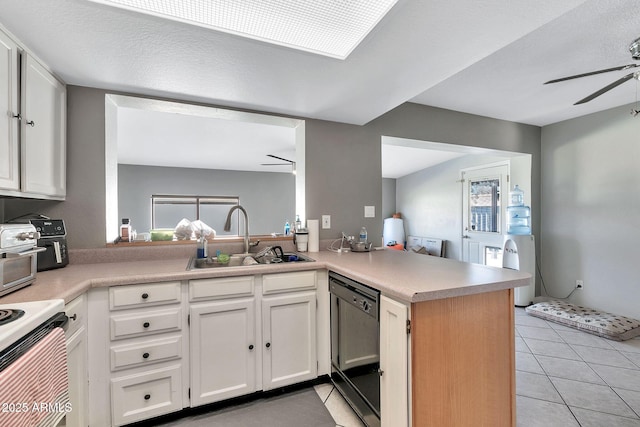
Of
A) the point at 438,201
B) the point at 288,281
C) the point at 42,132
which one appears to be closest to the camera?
the point at 42,132

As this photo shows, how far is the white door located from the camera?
402 centimetres

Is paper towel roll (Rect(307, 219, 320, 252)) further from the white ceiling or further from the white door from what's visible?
the white door

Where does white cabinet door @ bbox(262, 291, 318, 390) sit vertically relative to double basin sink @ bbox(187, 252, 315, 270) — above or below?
below

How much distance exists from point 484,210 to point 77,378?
4.94m

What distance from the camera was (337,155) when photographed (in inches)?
101

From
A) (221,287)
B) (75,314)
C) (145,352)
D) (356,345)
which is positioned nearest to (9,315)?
(75,314)

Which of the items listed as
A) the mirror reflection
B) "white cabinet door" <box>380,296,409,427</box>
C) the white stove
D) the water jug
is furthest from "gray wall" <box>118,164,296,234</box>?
"white cabinet door" <box>380,296,409,427</box>

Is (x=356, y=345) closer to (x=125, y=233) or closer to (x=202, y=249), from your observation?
(x=202, y=249)

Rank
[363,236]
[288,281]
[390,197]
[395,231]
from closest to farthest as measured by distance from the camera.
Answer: [288,281] → [363,236] → [395,231] → [390,197]

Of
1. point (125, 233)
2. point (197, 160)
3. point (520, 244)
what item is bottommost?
point (520, 244)

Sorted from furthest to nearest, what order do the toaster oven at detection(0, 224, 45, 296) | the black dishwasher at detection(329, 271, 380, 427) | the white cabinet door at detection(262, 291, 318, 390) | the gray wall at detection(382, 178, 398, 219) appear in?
the gray wall at detection(382, 178, 398, 219) < the white cabinet door at detection(262, 291, 318, 390) < the black dishwasher at detection(329, 271, 380, 427) < the toaster oven at detection(0, 224, 45, 296)

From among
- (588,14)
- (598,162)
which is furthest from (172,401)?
(598,162)

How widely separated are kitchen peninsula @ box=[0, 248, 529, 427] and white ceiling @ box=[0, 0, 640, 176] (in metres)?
1.18

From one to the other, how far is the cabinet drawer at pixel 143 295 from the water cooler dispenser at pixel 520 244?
3690 mm
